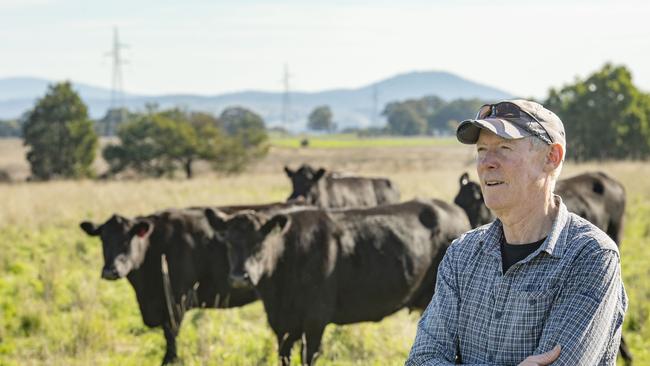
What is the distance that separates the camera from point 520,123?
2850 millimetres

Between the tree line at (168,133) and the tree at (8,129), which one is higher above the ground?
the tree line at (168,133)

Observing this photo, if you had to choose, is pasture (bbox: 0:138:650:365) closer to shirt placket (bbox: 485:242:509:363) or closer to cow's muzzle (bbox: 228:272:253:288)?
cow's muzzle (bbox: 228:272:253:288)

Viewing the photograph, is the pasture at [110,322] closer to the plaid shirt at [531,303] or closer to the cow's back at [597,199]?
the cow's back at [597,199]

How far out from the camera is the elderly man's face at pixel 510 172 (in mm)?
2893

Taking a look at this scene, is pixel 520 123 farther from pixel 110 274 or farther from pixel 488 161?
pixel 110 274

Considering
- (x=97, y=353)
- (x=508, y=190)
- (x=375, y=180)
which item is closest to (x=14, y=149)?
(x=375, y=180)

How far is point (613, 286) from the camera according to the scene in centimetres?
274

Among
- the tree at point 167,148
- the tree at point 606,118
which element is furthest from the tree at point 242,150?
the tree at point 606,118

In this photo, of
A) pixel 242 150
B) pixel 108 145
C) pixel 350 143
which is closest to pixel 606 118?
pixel 242 150

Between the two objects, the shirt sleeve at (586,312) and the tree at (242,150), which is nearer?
the shirt sleeve at (586,312)

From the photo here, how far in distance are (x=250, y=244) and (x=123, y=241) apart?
6.78 ft

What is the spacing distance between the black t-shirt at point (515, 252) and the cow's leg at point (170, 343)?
6.04 m

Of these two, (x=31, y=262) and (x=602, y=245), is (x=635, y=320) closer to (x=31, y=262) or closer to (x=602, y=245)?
(x=602, y=245)

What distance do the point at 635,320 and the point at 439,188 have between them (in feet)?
58.5
